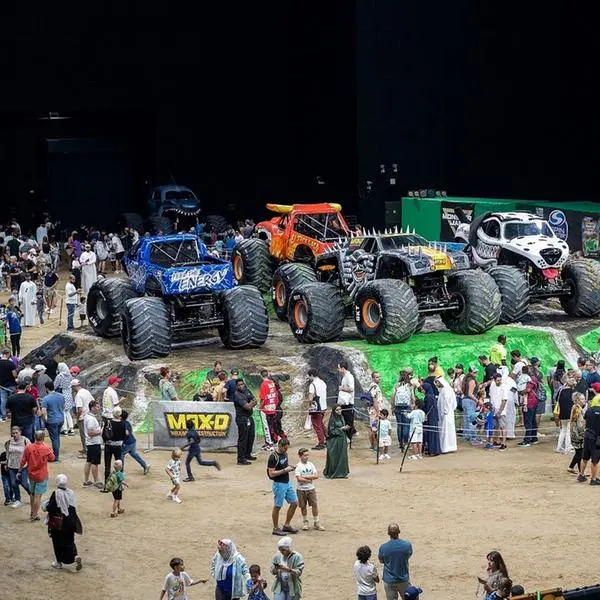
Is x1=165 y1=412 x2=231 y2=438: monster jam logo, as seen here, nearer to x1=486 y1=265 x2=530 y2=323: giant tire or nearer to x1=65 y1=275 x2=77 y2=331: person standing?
x1=486 y1=265 x2=530 y2=323: giant tire

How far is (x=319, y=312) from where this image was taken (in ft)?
93.8

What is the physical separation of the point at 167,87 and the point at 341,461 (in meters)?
27.9

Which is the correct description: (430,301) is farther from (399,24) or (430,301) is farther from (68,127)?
(68,127)

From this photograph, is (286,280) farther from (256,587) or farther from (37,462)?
(256,587)

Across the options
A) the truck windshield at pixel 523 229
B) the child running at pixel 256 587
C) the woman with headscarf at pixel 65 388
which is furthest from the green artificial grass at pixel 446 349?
the child running at pixel 256 587

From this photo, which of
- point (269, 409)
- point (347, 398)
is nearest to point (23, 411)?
point (269, 409)

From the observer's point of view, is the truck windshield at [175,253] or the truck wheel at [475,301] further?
the truck windshield at [175,253]

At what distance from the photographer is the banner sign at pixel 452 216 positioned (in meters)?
41.3

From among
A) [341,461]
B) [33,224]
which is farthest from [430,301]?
[33,224]

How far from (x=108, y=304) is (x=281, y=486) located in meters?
10.1

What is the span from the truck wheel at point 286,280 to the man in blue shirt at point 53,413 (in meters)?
7.06

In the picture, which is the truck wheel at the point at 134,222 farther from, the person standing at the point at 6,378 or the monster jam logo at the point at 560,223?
the person standing at the point at 6,378

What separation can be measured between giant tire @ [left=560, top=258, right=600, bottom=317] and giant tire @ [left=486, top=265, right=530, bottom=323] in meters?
1.46

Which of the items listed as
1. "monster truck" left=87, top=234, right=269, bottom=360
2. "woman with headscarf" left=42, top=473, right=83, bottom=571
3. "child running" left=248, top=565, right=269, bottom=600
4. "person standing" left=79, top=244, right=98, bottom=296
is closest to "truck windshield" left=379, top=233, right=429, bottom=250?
"monster truck" left=87, top=234, right=269, bottom=360
